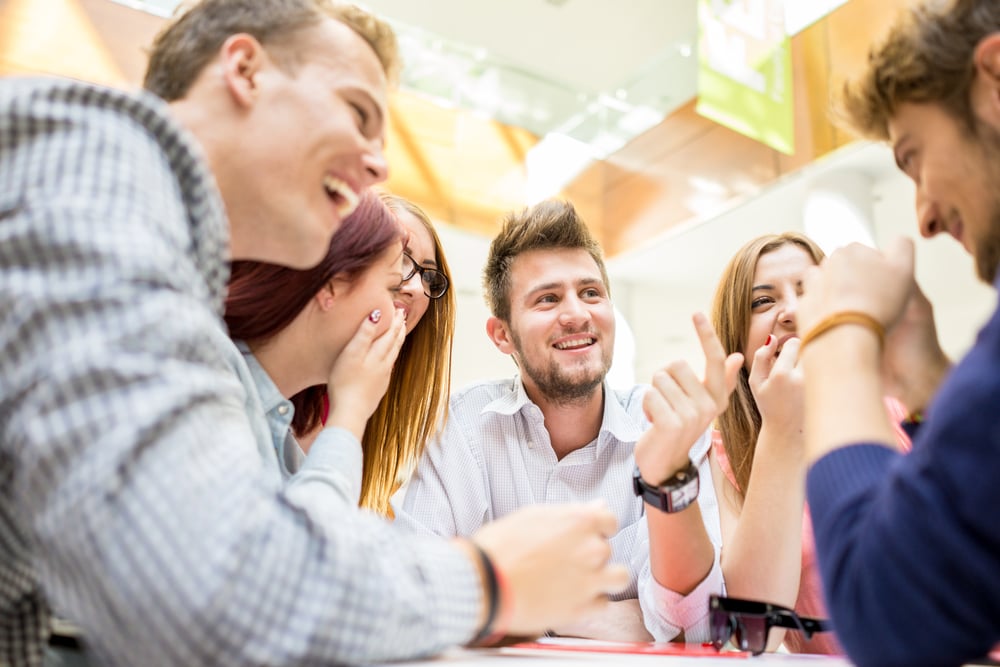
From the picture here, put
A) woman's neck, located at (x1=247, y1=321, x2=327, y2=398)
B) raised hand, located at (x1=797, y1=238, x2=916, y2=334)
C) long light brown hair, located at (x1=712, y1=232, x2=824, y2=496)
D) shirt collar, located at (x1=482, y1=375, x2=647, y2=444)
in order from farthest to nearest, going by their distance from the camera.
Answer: shirt collar, located at (x1=482, y1=375, x2=647, y2=444), long light brown hair, located at (x1=712, y1=232, x2=824, y2=496), woman's neck, located at (x1=247, y1=321, x2=327, y2=398), raised hand, located at (x1=797, y1=238, x2=916, y2=334)

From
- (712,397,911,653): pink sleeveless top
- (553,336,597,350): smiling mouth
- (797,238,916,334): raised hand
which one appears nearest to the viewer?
(797,238,916,334): raised hand

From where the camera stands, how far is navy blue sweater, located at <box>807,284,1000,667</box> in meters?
0.46

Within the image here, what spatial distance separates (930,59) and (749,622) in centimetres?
70

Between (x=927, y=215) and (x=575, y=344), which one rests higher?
(x=927, y=215)

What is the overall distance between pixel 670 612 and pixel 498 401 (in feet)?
2.72

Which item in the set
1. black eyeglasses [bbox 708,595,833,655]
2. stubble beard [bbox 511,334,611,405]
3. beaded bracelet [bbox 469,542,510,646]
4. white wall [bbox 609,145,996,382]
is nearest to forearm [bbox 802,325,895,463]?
beaded bracelet [bbox 469,542,510,646]

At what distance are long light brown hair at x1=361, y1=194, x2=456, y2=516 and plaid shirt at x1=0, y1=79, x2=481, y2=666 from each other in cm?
109

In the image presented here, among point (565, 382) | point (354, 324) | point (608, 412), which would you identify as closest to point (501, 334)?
point (565, 382)

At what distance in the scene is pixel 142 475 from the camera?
0.49m

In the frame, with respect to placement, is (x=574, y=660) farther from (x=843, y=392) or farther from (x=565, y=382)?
(x=565, y=382)

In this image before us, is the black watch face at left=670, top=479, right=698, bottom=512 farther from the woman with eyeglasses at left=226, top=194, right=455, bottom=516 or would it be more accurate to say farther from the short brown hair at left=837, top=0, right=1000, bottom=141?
the short brown hair at left=837, top=0, right=1000, bottom=141

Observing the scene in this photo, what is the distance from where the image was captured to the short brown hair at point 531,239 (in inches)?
87.4

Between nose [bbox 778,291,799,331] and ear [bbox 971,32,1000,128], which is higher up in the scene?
ear [bbox 971,32,1000,128]

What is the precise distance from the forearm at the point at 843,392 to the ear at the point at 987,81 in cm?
22
